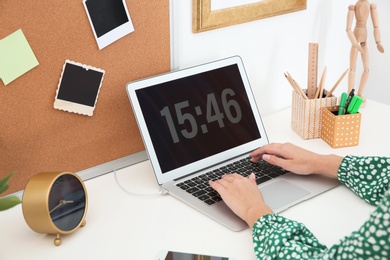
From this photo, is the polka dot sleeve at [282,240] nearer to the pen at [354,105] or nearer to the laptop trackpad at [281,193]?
the laptop trackpad at [281,193]

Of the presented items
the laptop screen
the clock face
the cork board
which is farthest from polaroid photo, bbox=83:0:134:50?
the clock face

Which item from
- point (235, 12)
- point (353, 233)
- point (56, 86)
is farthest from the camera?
point (235, 12)

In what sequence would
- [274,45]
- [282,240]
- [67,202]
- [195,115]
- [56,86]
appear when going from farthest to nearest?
[274,45] < [195,115] < [56,86] < [67,202] < [282,240]

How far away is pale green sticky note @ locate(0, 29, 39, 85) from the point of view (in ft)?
3.30

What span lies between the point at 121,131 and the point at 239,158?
280mm

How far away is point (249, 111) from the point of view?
1.32 meters

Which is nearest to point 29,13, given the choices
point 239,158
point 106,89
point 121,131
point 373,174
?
point 106,89

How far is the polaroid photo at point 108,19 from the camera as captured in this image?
3.65 ft

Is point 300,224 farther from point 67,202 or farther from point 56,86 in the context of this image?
point 56,86

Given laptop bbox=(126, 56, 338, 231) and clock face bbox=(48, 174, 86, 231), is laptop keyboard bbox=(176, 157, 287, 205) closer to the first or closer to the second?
laptop bbox=(126, 56, 338, 231)

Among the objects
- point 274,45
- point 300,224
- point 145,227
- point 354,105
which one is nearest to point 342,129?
point 354,105

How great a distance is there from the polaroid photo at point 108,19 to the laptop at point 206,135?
0.11 meters

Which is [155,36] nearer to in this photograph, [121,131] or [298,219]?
[121,131]

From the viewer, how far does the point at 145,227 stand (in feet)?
3.34
